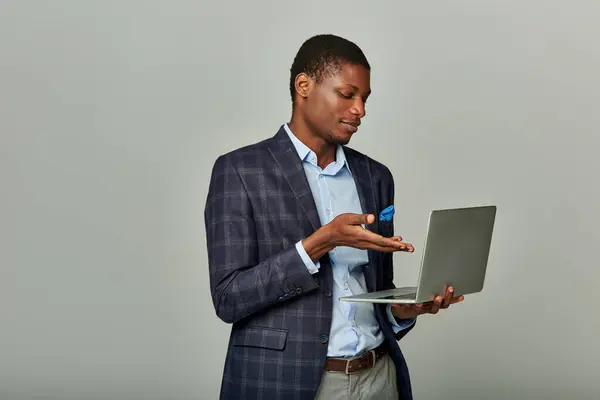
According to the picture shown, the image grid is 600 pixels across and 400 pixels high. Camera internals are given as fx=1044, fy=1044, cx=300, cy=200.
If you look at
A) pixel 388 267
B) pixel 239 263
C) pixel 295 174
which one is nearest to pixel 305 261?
pixel 239 263

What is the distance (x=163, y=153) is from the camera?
498 cm

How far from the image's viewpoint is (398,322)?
113 inches

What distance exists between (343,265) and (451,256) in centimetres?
30

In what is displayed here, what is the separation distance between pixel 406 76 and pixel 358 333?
2.41 metres

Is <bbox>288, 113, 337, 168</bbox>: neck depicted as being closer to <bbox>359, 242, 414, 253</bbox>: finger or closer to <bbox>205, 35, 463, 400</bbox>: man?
<bbox>205, 35, 463, 400</bbox>: man

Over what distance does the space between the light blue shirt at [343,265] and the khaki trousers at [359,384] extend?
57 mm

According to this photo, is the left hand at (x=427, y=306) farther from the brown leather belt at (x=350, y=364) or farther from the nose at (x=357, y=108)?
the nose at (x=357, y=108)

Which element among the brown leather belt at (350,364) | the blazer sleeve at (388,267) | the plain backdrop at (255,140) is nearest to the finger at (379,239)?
the brown leather belt at (350,364)

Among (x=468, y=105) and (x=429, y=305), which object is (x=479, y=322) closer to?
(x=468, y=105)

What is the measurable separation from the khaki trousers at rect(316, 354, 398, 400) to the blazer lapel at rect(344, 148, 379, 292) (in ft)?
0.72

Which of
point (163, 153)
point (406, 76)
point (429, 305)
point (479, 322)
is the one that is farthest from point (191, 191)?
point (429, 305)

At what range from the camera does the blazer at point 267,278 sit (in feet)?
8.41

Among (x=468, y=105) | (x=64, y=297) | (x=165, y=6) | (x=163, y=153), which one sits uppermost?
(x=165, y=6)

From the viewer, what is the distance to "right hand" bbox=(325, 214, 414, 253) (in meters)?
2.40
